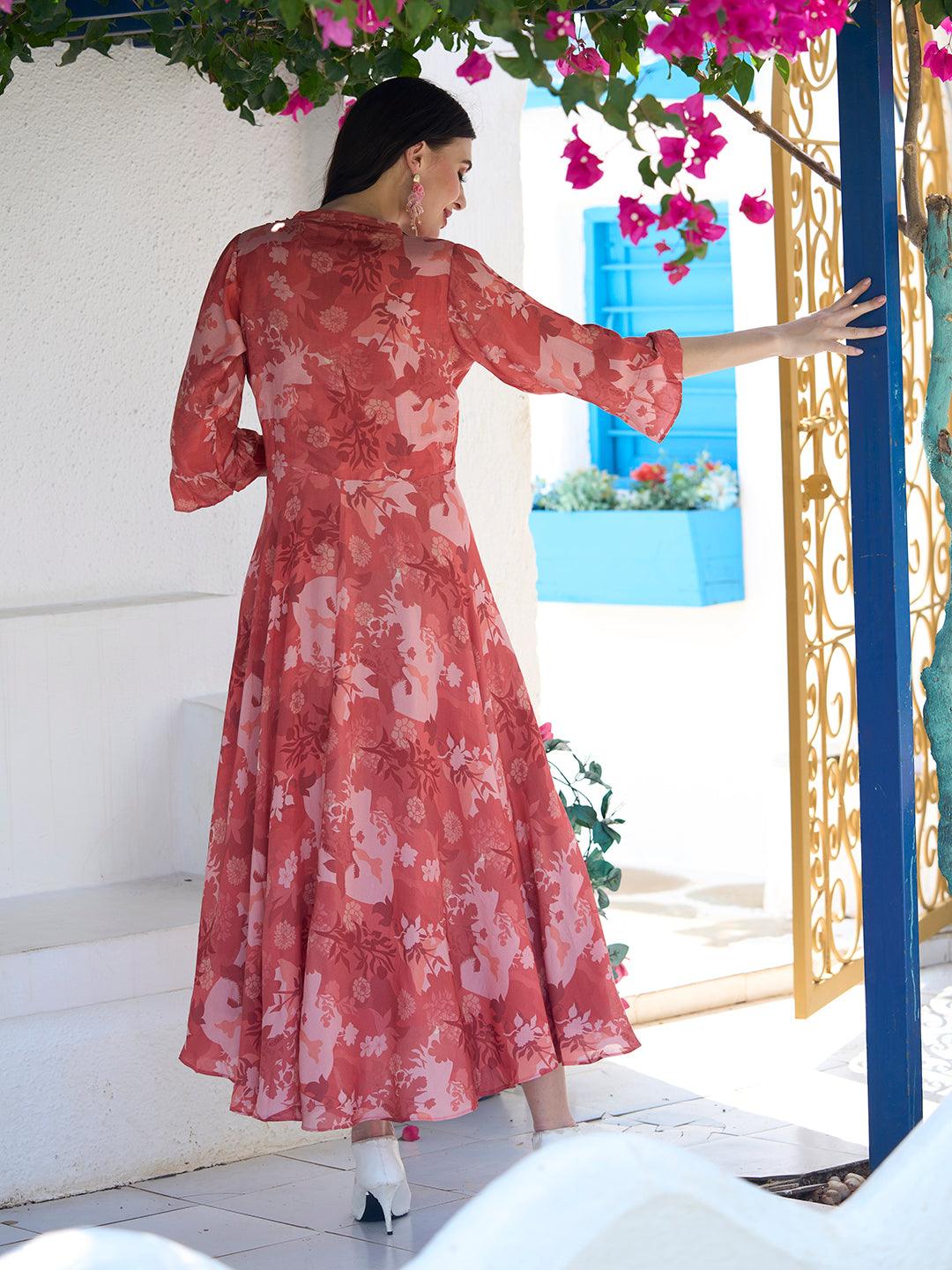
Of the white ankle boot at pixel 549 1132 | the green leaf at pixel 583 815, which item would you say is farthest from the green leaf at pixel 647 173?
the green leaf at pixel 583 815

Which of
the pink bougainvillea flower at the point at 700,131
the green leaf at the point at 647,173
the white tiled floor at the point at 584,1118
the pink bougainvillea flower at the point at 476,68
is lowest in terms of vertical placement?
the white tiled floor at the point at 584,1118

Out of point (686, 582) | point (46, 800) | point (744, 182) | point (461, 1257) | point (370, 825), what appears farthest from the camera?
point (744, 182)

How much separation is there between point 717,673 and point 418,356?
166 inches

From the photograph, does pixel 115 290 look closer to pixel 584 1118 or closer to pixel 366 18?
pixel 584 1118

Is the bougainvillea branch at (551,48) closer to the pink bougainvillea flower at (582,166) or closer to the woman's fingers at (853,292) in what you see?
the pink bougainvillea flower at (582,166)

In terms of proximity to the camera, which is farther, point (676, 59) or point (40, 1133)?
point (40, 1133)

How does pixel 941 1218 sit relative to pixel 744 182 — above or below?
below

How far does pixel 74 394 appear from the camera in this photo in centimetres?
375

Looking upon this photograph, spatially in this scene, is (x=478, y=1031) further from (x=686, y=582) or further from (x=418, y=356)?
(x=686, y=582)

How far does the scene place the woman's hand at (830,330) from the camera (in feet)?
8.18

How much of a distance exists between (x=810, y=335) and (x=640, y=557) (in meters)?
4.55

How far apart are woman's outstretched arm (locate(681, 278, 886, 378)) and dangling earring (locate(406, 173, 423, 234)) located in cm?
52

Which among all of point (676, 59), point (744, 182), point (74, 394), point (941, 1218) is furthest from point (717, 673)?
point (941, 1218)

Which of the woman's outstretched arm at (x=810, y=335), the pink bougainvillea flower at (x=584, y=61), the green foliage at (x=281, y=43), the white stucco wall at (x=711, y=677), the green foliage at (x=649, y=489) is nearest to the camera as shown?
the green foliage at (x=281, y=43)
